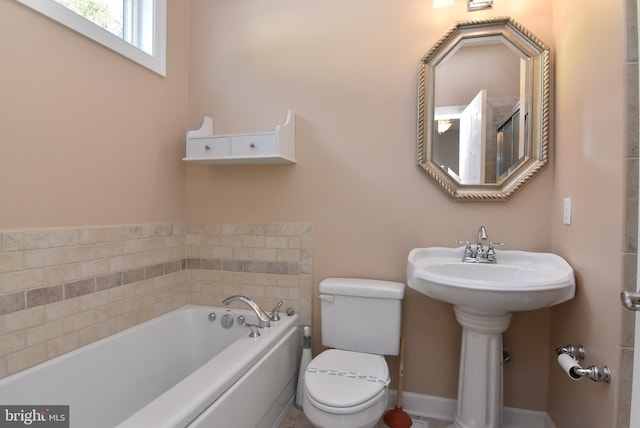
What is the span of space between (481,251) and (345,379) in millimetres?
942

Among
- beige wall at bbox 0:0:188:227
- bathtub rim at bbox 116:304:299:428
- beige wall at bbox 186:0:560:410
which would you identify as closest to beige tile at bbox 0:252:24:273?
beige wall at bbox 0:0:188:227

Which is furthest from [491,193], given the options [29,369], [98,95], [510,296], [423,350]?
[29,369]

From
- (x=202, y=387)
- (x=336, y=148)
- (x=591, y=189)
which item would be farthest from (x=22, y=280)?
(x=591, y=189)

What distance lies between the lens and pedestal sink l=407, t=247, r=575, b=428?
55.7 inches

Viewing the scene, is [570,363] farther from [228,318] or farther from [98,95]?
[98,95]

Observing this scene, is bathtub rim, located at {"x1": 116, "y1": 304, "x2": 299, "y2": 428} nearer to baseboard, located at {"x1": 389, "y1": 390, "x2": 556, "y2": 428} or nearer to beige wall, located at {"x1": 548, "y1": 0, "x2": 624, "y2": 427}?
baseboard, located at {"x1": 389, "y1": 390, "x2": 556, "y2": 428}

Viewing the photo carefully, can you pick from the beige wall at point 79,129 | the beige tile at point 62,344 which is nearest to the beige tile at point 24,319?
the beige tile at point 62,344

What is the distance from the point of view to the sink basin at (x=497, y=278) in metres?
1.37

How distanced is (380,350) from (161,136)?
181 cm

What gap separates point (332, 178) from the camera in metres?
2.12

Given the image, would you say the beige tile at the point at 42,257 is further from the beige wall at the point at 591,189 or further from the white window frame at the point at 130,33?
the beige wall at the point at 591,189

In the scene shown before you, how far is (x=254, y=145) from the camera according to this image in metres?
2.03

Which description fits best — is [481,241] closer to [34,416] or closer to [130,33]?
[34,416]

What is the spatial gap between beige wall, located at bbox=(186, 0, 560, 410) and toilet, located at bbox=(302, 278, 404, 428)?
19cm
